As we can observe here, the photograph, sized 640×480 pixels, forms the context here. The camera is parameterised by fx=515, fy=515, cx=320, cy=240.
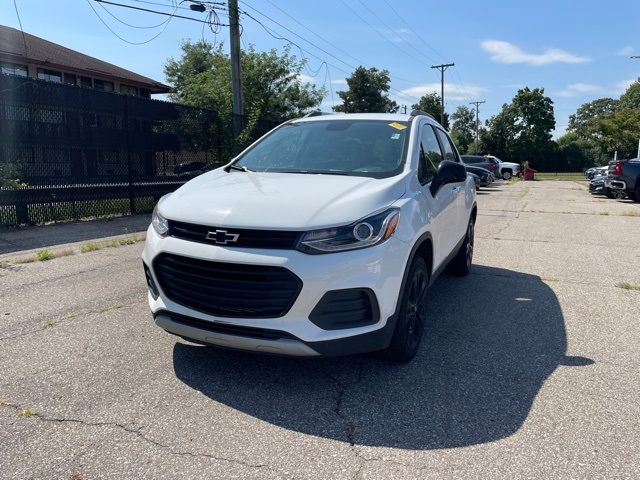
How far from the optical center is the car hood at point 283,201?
3.06m

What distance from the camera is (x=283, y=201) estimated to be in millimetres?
3250

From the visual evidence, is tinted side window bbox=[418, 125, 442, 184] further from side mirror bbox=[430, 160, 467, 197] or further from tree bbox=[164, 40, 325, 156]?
tree bbox=[164, 40, 325, 156]

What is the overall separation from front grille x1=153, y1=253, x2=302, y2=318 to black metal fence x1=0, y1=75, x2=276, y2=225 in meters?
7.05

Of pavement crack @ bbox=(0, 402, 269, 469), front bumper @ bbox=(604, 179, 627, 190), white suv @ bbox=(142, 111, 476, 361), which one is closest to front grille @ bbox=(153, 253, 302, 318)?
white suv @ bbox=(142, 111, 476, 361)

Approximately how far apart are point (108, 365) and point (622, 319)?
452 cm

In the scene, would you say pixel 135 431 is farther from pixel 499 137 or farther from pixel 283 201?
pixel 499 137

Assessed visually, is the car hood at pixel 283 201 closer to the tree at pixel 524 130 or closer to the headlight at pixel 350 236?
the headlight at pixel 350 236

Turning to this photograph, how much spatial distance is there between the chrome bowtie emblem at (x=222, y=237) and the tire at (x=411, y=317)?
45.0 inches

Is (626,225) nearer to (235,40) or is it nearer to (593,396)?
(593,396)

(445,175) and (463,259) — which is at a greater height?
(445,175)

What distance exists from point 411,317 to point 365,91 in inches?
2251

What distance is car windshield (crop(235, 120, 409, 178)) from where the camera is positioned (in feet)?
13.6

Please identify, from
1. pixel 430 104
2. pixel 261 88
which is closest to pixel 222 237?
pixel 261 88

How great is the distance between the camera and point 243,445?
267 centimetres
